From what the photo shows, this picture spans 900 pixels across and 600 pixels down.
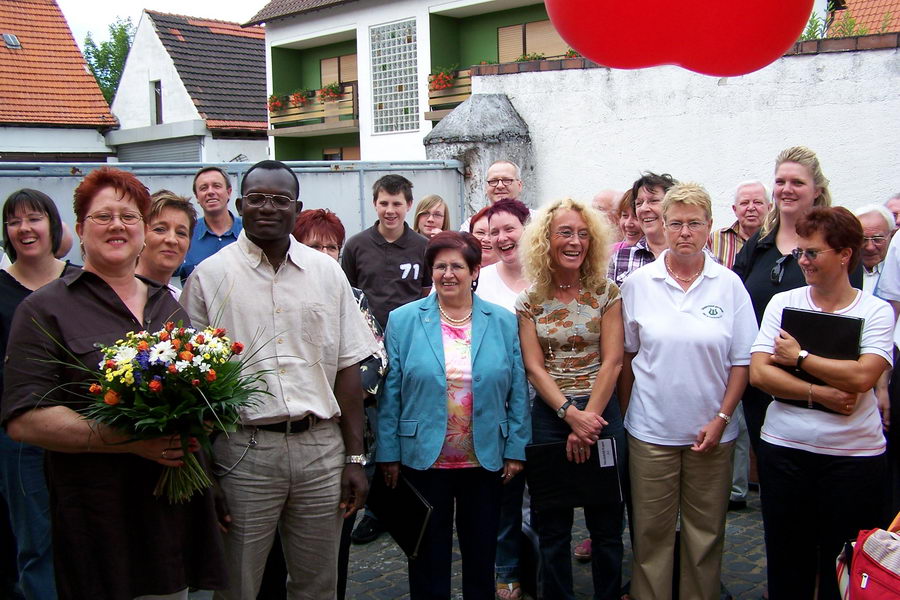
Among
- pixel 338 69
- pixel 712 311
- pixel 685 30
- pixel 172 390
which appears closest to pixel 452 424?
pixel 712 311

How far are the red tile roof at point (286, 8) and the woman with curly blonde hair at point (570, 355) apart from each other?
1812cm

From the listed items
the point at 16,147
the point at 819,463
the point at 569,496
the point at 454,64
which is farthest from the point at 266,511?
the point at 16,147

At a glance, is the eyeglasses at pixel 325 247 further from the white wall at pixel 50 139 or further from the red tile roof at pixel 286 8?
the white wall at pixel 50 139

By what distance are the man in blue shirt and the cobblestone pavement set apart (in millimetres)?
2409

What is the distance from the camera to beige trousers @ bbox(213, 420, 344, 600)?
3.08 m

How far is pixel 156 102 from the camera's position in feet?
87.9

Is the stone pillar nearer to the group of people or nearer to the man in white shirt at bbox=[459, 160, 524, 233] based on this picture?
the man in white shirt at bbox=[459, 160, 524, 233]

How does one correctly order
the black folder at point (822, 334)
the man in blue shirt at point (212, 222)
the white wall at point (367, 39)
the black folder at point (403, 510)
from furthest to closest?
the white wall at point (367, 39)
the man in blue shirt at point (212, 222)
the black folder at point (403, 510)
the black folder at point (822, 334)

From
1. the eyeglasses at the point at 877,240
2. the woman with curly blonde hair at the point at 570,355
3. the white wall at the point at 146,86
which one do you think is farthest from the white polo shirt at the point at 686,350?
the white wall at the point at 146,86

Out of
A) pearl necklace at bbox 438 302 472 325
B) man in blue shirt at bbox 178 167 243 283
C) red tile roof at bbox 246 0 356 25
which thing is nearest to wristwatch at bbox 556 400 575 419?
pearl necklace at bbox 438 302 472 325

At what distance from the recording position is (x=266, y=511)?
3119 millimetres

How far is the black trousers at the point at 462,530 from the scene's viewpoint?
3707mm

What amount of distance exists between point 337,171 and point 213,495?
7.90 metres

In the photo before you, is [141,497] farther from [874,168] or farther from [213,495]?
[874,168]
